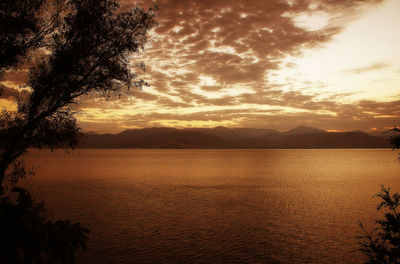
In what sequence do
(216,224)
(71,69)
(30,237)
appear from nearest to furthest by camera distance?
(30,237) → (71,69) → (216,224)

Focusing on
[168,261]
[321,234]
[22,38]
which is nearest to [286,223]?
[321,234]

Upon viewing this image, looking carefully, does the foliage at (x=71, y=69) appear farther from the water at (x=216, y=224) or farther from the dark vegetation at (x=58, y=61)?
the water at (x=216, y=224)

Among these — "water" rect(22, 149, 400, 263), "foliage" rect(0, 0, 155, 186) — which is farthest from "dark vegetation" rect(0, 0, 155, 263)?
"water" rect(22, 149, 400, 263)

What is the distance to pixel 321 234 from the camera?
24.4 m

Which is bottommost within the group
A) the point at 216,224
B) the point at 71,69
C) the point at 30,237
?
the point at 216,224

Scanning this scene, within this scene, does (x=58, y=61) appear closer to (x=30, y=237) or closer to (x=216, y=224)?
(x=30, y=237)

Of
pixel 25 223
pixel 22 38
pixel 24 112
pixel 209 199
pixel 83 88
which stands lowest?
pixel 209 199

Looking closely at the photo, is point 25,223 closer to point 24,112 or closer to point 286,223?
point 24,112

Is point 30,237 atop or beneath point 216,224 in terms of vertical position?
atop

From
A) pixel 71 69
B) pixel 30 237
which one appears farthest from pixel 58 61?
pixel 30 237

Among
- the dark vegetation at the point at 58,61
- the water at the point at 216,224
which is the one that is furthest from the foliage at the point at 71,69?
the water at the point at 216,224

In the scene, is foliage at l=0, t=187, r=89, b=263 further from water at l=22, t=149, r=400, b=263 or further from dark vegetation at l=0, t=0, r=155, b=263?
water at l=22, t=149, r=400, b=263

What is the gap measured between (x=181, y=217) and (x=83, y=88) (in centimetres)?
1919

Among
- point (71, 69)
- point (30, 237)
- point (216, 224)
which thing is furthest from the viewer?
point (216, 224)
